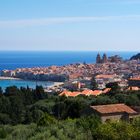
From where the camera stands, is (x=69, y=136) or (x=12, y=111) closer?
(x=69, y=136)

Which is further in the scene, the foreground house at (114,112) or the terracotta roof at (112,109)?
the terracotta roof at (112,109)

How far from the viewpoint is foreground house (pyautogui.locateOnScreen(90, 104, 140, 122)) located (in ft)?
75.5

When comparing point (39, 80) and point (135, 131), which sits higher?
point (135, 131)

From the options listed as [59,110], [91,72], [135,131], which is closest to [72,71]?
[91,72]

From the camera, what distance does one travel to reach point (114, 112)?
76.8 ft

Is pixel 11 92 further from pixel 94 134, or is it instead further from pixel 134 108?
pixel 94 134

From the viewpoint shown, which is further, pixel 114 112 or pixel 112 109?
pixel 112 109

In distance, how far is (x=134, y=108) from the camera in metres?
25.4

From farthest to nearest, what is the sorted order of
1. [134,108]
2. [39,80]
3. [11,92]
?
[39,80] < [11,92] < [134,108]

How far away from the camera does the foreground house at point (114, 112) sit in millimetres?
23013

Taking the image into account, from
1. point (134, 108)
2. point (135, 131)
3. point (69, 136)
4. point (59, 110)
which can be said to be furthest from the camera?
point (59, 110)

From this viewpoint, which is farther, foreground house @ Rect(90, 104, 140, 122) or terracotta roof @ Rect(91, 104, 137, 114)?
terracotta roof @ Rect(91, 104, 137, 114)

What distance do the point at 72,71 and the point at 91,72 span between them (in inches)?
203

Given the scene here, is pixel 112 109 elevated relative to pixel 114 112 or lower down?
elevated
